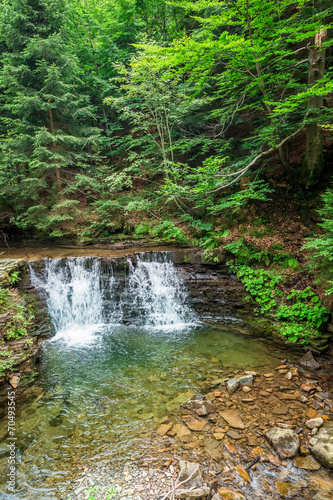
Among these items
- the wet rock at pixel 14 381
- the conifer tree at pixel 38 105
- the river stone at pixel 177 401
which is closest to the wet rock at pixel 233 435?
the river stone at pixel 177 401

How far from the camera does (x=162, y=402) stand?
4.00 meters

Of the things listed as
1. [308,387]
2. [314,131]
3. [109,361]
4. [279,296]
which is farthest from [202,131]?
[308,387]

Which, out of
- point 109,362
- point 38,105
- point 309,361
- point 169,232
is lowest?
point 109,362

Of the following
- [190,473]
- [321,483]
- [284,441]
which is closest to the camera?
[321,483]

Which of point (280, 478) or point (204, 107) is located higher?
point (204, 107)

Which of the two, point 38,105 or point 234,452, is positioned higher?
point 38,105

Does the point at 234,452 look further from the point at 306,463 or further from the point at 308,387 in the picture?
the point at 308,387

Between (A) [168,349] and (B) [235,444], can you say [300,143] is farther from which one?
(B) [235,444]

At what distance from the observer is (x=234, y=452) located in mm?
3031

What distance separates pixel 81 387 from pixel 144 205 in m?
6.56

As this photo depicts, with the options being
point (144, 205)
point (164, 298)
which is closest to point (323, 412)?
point (164, 298)

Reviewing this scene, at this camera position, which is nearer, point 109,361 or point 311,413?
point 311,413

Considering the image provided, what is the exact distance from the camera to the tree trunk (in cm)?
532

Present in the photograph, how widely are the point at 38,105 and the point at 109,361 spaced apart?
31.6 ft
